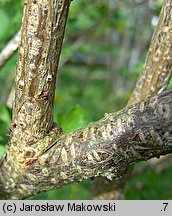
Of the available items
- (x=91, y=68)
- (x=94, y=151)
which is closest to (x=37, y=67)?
(x=94, y=151)

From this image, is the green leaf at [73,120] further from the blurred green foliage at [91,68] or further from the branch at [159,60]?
the branch at [159,60]

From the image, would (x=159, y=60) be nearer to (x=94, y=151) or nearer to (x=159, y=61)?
(x=159, y=61)

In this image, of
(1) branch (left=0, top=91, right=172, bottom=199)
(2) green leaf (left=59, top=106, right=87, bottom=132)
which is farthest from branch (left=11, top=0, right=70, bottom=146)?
(2) green leaf (left=59, top=106, right=87, bottom=132)

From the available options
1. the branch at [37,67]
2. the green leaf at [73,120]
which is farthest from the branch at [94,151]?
the green leaf at [73,120]

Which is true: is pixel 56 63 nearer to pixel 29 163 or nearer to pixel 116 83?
pixel 29 163

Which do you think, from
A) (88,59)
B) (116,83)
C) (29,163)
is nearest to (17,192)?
(29,163)

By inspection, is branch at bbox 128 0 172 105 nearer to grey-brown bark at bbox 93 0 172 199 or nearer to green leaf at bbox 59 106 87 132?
grey-brown bark at bbox 93 0 172 199
